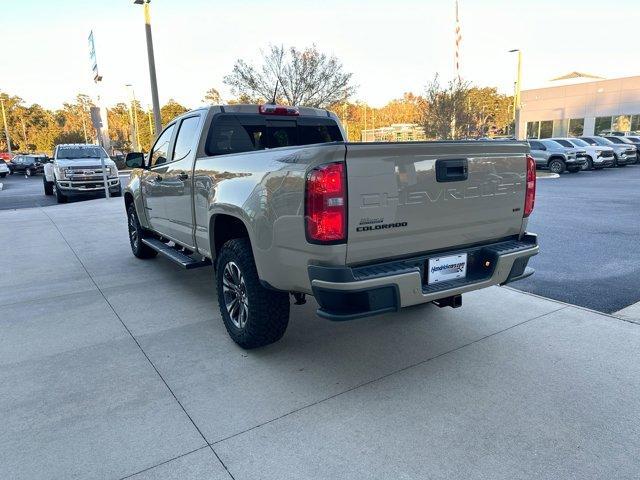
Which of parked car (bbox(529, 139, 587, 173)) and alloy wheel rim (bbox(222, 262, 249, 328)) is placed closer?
alloy wheel rim (bbox(222, 262, 249, 328))

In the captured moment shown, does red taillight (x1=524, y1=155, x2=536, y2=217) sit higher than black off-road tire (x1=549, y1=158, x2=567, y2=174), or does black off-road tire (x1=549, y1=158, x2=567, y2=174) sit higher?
red taillight (x1=524, y1=155, x2=536, y2=217)

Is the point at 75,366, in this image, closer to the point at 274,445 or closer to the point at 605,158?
the point at 274,445

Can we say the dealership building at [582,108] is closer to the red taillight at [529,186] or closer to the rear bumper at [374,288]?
the red taillight at [529,186]

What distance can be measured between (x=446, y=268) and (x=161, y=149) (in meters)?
3.87

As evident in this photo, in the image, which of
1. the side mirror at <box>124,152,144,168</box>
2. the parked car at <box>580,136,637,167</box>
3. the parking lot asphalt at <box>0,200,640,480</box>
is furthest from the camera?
the parked car at <box>580,136,637,167</box>

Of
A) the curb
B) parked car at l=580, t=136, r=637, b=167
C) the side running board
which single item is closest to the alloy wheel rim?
the side running board

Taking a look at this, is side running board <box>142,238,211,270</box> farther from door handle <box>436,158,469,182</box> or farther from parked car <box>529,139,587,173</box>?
parked car <box>529,139,587,173</box>

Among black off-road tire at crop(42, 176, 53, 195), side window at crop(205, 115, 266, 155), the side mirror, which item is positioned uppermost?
side window at crop(205, 115, 266, 155)

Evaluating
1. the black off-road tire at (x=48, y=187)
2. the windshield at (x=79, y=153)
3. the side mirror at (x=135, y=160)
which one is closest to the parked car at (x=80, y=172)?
the windshield at (x=79, y=153)

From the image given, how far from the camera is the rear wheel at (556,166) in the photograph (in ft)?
70.7

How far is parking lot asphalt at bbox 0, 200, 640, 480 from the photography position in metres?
2.35

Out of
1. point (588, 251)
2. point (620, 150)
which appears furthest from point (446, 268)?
point (620, 150)

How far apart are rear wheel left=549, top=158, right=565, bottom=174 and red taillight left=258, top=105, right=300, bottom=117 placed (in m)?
20.4

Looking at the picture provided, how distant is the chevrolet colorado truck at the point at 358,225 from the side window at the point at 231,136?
188mm
